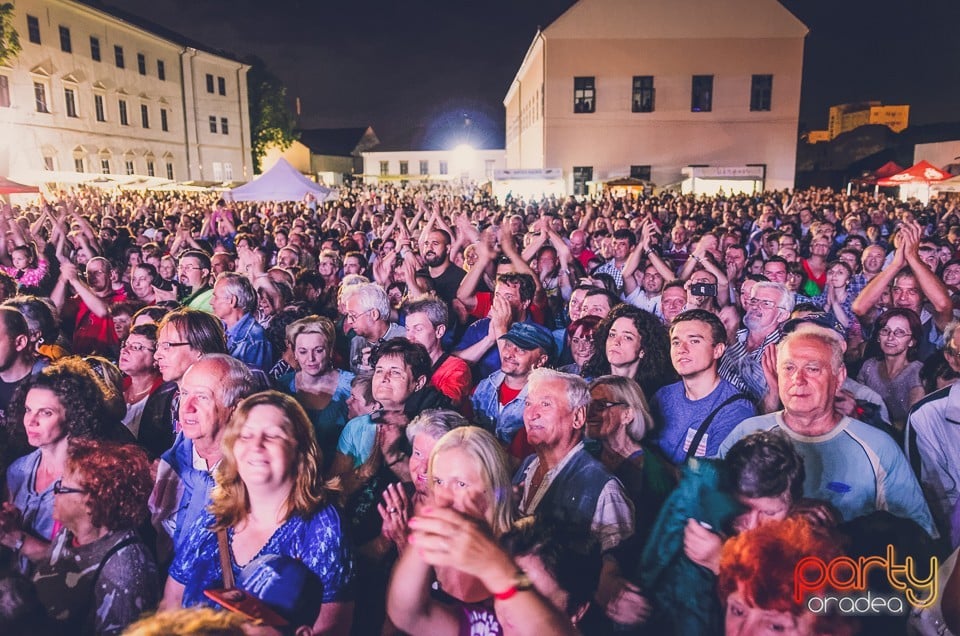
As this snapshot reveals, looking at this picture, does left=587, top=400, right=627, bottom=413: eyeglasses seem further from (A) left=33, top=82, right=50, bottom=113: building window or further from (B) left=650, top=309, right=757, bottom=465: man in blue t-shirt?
(A) left=33, top=82, right=50, bottom=113: building window

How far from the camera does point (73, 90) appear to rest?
124 ft

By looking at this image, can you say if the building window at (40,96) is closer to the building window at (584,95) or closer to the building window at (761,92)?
the building window at (584,95)

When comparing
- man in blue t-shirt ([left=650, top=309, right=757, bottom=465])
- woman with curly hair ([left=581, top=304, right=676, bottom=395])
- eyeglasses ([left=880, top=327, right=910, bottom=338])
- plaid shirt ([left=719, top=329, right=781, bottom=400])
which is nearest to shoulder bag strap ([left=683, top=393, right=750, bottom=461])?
man in blue t-shirt ([left=650, top=309, right=757, bottom=465])

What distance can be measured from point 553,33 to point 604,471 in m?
33.5

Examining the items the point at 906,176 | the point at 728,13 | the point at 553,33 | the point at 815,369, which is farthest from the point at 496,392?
the point at 728,13

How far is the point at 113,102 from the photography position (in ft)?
135

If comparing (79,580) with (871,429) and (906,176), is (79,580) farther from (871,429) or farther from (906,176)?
(906,176)

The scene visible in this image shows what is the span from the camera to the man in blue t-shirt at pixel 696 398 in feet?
11.4

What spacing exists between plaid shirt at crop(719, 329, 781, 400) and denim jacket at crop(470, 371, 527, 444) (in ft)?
4.12

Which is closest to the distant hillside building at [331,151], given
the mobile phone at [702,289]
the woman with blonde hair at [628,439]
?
the mobile phone at [702,289]

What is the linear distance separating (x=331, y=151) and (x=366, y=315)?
84.3 m

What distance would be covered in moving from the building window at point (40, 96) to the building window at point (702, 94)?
32.9 m

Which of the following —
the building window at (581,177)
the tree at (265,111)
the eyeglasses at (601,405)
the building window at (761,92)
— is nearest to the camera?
the eyeglasses at (601,405)

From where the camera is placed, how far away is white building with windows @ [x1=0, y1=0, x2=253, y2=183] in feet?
112
